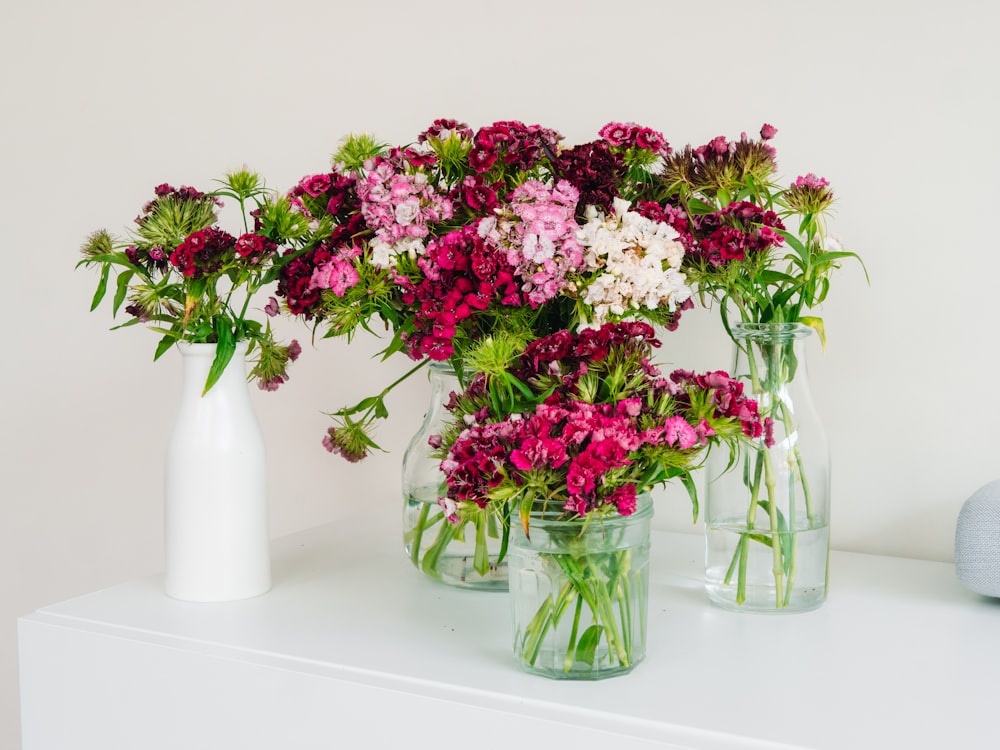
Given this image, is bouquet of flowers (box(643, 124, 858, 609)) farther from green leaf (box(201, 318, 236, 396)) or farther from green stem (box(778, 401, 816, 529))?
green leaf (box(201, 318, 236, 396))

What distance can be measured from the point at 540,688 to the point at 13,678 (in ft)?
4.54

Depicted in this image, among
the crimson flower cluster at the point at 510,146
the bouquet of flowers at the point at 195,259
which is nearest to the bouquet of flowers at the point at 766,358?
the crimson flower cluster at the point at 510,146

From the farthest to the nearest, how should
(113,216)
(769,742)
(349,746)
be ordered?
(113,216) < (349,746) < (769,742)

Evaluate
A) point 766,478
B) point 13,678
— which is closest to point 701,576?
point 766,478

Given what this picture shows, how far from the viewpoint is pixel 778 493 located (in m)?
0.96

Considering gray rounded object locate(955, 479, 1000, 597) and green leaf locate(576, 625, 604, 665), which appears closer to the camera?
green leaf locate(576, 625, 604, 665)

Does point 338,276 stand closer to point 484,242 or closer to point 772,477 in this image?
point 484,242

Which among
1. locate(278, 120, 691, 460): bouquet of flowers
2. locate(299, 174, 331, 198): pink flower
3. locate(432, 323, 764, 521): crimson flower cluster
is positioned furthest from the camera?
locate(299, 174, 331, 198): pink flower

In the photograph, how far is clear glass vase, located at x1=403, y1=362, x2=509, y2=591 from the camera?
104 centimetres

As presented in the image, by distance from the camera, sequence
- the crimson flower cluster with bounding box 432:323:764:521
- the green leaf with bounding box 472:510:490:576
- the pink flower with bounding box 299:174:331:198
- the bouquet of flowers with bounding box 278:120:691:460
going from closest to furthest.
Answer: the crimson flower cluster with bounding box 432:323:764:521 < the bouquet of flowers with bounding box 278:120:691:460 < the pink flower with bounding box 299:174:331:198 < the green leaf with bounding box 472:510:490:576

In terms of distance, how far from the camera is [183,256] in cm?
92

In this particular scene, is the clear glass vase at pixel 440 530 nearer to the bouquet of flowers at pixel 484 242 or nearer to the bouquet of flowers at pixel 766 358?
the bouquet of flowers at pixel 484 242

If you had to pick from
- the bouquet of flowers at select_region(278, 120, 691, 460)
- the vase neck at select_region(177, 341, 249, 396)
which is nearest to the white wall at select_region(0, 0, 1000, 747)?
the bouquet of flowers at select_region(278, 120, 691, 460)

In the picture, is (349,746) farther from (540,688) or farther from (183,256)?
(183,256)
